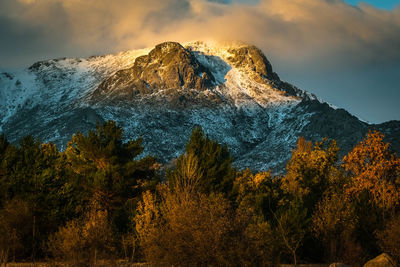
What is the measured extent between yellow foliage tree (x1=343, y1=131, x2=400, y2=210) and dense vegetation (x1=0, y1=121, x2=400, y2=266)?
0.10 metres

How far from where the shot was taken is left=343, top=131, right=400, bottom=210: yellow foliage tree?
43.1 metres

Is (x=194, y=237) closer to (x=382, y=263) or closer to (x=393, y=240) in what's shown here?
(x=382, y=263)

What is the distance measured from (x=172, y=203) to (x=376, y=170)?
73.8 ft

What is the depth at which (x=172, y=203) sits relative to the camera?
30.5 metres

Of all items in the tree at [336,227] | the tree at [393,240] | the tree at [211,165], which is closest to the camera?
the tree at [393,240]

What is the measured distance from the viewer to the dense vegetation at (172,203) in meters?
30.1

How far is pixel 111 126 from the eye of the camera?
157 feet

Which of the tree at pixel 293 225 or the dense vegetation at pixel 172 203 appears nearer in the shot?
the dense vegetation at pixel 172 203

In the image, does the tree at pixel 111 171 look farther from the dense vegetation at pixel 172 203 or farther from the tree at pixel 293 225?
the tree at pixel 293 225

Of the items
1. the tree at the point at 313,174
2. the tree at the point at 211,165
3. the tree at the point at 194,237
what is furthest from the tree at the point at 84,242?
the tree at the point at 313,174

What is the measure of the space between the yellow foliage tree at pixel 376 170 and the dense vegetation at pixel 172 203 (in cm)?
10

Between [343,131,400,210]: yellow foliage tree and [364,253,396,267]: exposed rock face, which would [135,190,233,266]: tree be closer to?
[364,253,396,267]: exposed rock face

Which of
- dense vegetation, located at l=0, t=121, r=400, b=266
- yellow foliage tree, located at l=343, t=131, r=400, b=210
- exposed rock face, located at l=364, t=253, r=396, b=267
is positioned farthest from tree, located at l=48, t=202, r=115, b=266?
yellow foliage tree, located at l=343, t=131, r=400, b=210

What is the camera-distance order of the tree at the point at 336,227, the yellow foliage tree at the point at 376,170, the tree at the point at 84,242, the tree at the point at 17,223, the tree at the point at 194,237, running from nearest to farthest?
the tree at the point at 194,237, the tree at the point at 84,242, the tree at the point at 17,223, the tree at the point at 336,227, the yellow foliage tree at the point at 376,170
